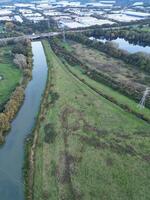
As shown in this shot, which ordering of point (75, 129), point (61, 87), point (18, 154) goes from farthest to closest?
1. point (61, 87)
2. point (75, 129)
3. point (18, 154)

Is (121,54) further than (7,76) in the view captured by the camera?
Yes

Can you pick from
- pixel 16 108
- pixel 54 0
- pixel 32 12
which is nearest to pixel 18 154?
pixel 16 108

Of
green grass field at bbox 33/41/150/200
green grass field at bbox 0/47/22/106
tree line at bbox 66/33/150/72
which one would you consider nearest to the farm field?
tree line at bbox 66/33/150/72

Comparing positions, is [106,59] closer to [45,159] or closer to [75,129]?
[75,129]

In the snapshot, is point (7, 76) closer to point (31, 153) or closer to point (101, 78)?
point (101, 78)

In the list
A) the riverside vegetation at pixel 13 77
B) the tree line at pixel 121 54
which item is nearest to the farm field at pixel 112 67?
the tree line at pixel 121 54

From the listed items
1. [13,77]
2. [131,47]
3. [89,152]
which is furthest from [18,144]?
[131,47]

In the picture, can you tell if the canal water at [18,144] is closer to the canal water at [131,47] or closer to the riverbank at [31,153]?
the riverbank at [31,153]
